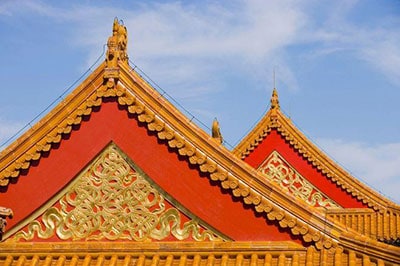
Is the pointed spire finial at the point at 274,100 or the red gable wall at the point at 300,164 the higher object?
the pointed spire finial at the point at 274,100

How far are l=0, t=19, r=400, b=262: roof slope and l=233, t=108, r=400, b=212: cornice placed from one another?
8846 mm

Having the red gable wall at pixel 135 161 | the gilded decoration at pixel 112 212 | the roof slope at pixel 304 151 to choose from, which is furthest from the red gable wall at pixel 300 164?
the gilded decoration at pixel 112 212

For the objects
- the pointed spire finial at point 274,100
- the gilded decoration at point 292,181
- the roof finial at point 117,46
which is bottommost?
the roof finial at point 117,46

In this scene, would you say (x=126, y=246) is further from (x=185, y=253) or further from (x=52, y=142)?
(x=52, y=142)

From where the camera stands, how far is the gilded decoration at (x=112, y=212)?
10.3 m

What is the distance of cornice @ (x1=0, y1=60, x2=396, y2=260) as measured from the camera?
979cm

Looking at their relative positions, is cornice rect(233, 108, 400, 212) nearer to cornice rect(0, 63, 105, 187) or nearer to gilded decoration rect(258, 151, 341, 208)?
gilded decoration rect(258, 151, 341, 208)

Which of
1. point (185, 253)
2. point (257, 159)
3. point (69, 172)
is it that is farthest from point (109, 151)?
point (257, 159)

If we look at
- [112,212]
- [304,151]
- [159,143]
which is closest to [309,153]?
[304,151]

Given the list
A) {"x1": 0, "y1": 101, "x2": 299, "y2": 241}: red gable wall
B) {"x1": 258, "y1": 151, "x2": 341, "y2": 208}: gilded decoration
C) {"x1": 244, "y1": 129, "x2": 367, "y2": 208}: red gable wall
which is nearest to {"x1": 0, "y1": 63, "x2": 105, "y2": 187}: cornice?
{"x1": 0, "y1": 101, "x2": 299, "y2": 241}: red gable wall

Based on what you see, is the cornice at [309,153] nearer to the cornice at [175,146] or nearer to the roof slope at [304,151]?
the roof slope at [304,151]

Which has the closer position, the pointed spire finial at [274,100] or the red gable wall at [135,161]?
the red gable wall at [135,161]

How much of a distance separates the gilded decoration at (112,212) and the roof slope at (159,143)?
51 cm

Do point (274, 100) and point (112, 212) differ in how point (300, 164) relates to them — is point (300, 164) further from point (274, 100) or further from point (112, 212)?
point (112, 212)
